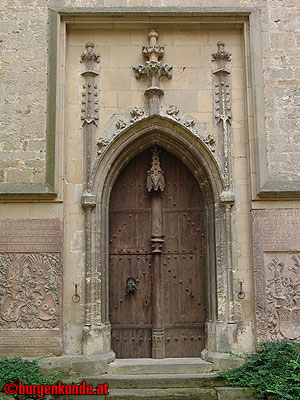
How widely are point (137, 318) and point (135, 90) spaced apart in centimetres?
333

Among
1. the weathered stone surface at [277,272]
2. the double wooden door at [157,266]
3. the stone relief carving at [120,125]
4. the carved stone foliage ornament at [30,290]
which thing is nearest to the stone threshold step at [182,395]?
the weathered stone surface at [277,272]

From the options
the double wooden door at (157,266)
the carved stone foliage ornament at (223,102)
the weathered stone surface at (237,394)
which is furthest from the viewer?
the double wooden door at (157,266)

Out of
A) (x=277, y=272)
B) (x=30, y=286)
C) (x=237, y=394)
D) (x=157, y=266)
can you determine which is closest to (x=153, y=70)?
(x=157, y=266)

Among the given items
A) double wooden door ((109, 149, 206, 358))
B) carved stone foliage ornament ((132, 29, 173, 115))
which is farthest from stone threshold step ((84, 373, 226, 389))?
carved stone foliage ornament ((132, 29, 173, 115))

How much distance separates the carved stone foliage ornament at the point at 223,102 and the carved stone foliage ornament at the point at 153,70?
71 cm

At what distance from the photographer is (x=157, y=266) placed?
7.46 meters

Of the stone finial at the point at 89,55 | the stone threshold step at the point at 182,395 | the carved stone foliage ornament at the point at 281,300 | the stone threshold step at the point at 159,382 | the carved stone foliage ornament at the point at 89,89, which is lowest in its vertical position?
the stone threshold step at the point at 182,395

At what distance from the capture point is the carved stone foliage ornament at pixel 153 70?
7.32 meters

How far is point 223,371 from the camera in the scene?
21.8 ft

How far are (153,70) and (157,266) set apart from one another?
284cm

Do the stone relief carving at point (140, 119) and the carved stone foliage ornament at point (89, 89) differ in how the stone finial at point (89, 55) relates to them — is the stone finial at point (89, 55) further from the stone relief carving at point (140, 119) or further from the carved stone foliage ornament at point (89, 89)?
the stone relief carving at point (140, 119)

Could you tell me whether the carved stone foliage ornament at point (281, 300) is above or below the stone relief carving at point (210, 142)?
below

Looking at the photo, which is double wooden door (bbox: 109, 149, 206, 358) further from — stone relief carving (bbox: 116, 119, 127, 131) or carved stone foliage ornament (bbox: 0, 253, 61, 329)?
carved stone foliage ornament (bbox: 0, 253, 61, 329)

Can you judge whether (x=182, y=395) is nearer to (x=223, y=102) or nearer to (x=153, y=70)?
(x=223, y=102)
